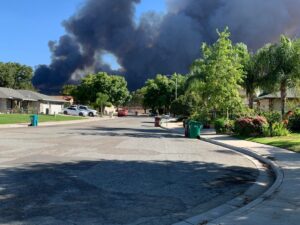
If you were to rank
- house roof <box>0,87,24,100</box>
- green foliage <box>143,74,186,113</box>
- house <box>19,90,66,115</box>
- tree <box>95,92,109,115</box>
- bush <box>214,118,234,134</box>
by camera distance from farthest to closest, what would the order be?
green foliage <box>143,74,186,113</box>
tree <box>95,92,109,115</box>
house <box>19,90,66,115</box>
house roof <box>0,87,24,100</box>
bush <box>214,118,234,134</box>

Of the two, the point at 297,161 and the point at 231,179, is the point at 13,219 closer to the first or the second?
the point at 231,179

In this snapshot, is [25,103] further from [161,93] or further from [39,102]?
[161,93]

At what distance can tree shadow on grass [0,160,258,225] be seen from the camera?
717 centimetres

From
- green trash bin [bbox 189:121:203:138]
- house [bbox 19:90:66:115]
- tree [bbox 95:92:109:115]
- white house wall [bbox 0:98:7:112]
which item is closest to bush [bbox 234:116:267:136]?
green trash bin [bbox 189:121:203:138]

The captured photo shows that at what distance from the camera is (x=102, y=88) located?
99312 millimetres

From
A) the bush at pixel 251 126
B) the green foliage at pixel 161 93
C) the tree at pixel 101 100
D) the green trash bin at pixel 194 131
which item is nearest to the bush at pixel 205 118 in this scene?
the green trash bin at pixel 194 131

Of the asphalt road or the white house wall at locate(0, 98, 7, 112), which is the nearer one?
the asphalt road

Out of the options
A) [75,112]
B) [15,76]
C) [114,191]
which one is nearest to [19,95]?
[75,112]

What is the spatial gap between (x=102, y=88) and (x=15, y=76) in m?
24.3

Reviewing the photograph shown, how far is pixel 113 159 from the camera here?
14469 mm

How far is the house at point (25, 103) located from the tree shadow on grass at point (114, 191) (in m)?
60.6

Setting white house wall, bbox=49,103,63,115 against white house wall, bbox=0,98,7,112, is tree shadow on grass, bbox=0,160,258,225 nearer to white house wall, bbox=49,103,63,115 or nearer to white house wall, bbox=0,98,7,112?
white house wall, bbox=0,98,7,112

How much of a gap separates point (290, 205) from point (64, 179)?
5.04 m

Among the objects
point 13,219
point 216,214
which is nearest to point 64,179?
point 13,219
